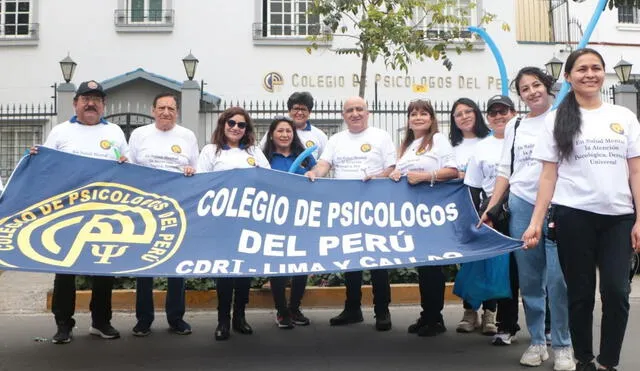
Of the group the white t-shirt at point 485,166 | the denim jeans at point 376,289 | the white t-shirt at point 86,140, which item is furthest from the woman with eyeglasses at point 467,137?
the white t-shirt at point 86,140

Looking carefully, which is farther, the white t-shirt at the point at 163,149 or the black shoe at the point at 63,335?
the white t-shirt at the point at 163,149

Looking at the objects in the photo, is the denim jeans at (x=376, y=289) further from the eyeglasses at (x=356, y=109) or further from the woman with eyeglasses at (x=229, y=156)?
Result: the eyeglasses at (x=356, y=109)

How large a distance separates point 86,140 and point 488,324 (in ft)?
12.5

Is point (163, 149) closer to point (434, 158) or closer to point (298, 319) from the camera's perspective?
point (298, 319)

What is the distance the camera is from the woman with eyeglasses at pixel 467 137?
20.0ft

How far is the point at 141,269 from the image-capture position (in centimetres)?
484

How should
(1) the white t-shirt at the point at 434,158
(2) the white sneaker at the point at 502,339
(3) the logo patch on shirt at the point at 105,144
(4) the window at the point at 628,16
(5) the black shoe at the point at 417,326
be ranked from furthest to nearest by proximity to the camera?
1. (4) the window at the point at 628,16
2. (5) the black shoe at the point at 417,326
3. (3) the logo patch on shirt at the point at 105,144
4. (1) the white t-shirt at the point at 434,158
5. (2) the white sneaker at the point at 502,339

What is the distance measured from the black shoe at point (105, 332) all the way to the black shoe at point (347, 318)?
1979 millimetres

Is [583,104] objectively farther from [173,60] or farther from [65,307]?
[173,60]

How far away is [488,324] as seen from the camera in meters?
6.26

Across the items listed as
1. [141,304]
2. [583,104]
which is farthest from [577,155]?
[141,304]

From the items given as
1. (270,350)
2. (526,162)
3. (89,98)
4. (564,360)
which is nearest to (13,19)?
(89,98)

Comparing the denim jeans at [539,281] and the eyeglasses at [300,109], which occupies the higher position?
the eyeglasses at [300,109]

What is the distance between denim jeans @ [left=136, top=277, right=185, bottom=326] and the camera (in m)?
6.21
